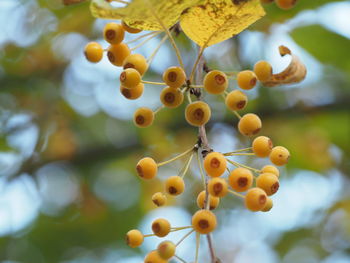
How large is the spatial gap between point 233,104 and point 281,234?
2422 millimetres

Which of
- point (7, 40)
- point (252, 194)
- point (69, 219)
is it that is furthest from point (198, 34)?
point (69, 219)

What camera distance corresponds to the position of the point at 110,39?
35.7 inches

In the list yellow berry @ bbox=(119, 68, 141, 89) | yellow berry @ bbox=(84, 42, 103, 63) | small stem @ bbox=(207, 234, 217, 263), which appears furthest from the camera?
yellow berry @ bbox=(84, 42, 103, 63)

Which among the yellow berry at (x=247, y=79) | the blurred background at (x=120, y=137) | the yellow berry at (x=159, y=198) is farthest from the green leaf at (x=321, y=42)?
the yellow berry at (x=159, y=198)

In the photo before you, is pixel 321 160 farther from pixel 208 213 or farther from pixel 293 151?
pixel 208 213

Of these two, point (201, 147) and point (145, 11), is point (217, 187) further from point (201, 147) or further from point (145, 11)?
point (145, 11)

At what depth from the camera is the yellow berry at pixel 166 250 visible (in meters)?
0.81

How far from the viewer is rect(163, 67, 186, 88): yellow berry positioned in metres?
Answer: 0.84

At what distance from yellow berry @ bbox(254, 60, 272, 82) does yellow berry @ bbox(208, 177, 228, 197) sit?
233mm

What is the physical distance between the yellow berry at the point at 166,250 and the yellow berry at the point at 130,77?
283mm

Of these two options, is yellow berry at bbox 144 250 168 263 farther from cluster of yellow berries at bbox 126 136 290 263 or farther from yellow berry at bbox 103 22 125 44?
yellow berry at bbox 103 22 125 44

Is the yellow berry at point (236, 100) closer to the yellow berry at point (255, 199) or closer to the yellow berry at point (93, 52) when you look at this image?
the yellow berry at point (255, 199)

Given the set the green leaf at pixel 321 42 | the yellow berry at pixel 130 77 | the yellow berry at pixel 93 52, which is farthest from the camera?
the green leaf at pixel 321 42

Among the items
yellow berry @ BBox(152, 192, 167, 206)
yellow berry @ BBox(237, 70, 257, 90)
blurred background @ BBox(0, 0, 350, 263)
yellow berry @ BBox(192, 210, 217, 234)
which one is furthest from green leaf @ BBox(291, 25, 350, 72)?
yellow berry @ BBox(192, 210, 217, 234)
